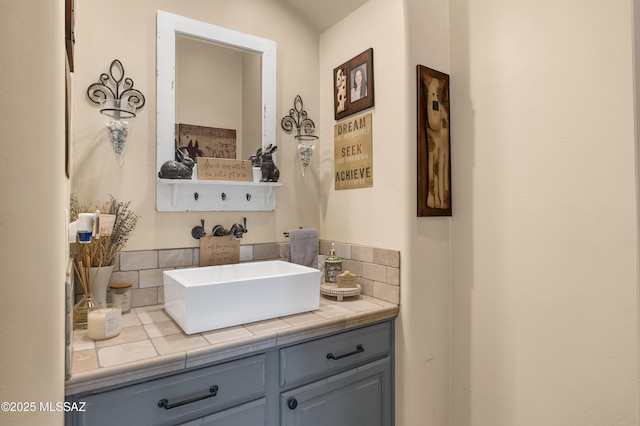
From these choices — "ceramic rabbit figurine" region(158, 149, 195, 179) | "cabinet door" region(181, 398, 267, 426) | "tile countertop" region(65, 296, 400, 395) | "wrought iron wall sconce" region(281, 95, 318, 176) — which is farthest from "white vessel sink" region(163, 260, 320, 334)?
"wrought iron wall sconce" region(281, 95, 318, 176)

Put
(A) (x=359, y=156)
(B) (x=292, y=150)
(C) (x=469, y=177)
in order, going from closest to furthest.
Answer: (C) (x=469, y=177)
(A) (x=359, y=156)
(B) (x=292, y=150)

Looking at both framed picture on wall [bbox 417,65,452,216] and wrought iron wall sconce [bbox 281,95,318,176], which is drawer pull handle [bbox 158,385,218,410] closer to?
framed picture on wall [bbox 417,65,452,216]

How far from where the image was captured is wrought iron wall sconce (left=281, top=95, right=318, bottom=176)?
6.27ft

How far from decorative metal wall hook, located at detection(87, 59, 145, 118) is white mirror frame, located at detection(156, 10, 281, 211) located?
0.09m

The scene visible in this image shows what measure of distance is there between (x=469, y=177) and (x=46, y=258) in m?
1.53

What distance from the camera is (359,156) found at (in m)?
1.77

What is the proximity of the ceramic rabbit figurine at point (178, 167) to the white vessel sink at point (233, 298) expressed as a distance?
1.34 ft

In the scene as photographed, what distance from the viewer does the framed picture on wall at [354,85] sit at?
169 cm

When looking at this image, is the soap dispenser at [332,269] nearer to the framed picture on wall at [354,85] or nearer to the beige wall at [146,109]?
the beige wall at [146,109]

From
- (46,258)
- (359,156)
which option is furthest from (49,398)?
(359,156)

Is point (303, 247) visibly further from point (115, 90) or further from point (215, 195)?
point (115, 90)

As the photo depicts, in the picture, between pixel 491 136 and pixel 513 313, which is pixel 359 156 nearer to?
pixel 491 136

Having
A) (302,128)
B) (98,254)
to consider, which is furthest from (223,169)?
(98,254)

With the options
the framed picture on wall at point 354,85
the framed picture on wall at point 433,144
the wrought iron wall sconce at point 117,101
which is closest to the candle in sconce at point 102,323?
the wrought iron wall sconce at point 117,101
